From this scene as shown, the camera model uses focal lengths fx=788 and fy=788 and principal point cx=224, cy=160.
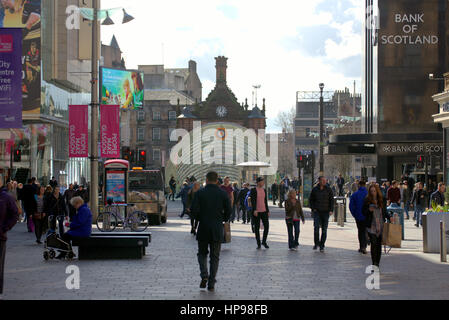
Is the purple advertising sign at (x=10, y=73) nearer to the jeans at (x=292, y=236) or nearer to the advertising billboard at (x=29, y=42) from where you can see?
the jeans at (x=292, y=236)

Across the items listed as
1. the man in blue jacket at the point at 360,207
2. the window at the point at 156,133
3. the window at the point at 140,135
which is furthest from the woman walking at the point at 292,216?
the window at the point at 156,133

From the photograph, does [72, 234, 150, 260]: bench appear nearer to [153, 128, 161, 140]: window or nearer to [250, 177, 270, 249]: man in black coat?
[250, 177, 270, 249]: man in black coat

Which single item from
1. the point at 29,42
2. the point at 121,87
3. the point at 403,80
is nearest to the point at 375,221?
the point at 29,42

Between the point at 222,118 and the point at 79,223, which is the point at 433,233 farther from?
the point at 222,118

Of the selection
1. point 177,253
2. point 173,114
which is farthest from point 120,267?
point 173,114

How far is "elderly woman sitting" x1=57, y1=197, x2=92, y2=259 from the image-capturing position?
16438 mm

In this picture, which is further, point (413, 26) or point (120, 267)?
point (413, 26)

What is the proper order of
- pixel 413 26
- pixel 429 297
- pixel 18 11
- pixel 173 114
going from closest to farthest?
pixel 429 297 < pixel 18 11 < pixel 413 26 < pixel 173 114

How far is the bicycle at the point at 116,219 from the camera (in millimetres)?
25219

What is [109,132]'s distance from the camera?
3142 centimetres

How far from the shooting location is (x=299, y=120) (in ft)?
495

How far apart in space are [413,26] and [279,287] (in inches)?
1637

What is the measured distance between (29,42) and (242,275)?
123 feet

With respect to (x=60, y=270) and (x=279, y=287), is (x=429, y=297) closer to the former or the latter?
(x=279, y=287)
